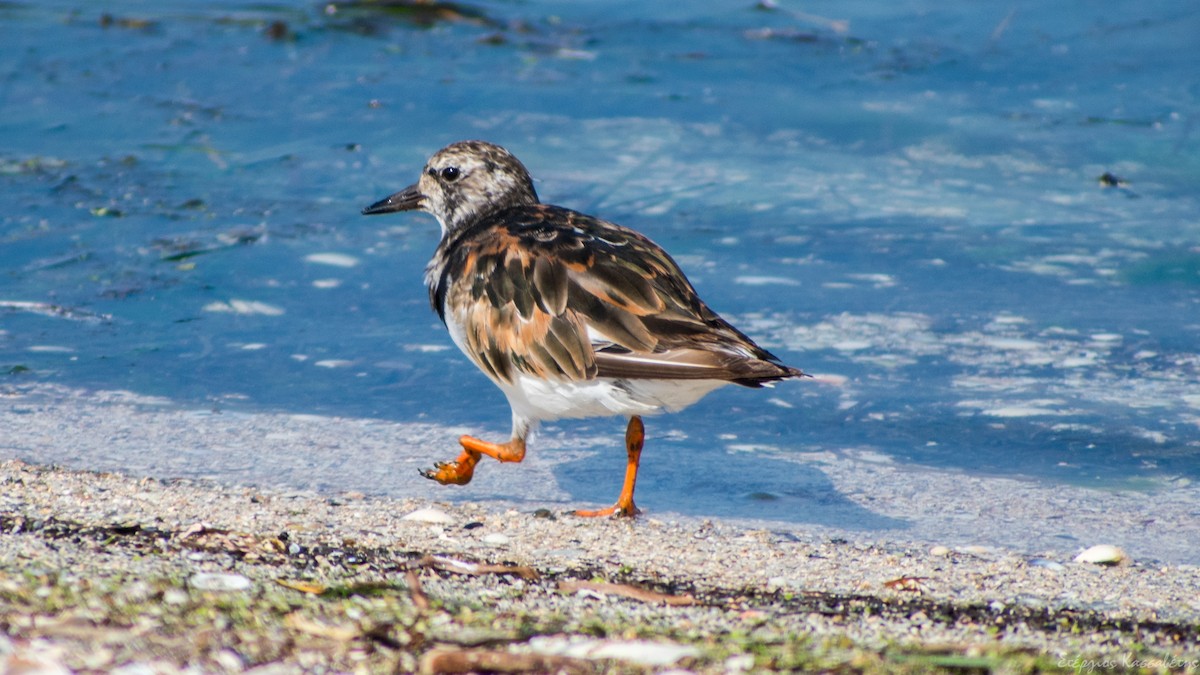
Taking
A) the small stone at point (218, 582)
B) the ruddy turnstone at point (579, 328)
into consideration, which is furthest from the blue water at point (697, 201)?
the small stone at point (218, 582)

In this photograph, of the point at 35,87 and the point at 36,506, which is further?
the point at 35,87

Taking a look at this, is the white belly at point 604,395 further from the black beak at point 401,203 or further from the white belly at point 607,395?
the black beak at point 401,203

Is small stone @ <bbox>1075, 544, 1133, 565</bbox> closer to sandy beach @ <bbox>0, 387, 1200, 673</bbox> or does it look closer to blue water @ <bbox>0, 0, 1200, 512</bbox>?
sandy beach @ <bbox>0, 387, 1200, 673</bbox>

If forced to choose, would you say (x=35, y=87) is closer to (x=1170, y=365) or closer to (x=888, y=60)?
(x=888, y=60)

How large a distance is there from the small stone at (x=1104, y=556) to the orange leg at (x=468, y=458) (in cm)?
172

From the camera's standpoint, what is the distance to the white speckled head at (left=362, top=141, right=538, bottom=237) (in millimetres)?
4988

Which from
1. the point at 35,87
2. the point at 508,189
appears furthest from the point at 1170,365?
the point at 35,87

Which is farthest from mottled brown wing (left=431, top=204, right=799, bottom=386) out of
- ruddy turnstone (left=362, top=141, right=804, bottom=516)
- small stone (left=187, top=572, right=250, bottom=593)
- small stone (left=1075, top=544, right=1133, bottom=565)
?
small stone (left=187, top=572, right=250, bottom=593)

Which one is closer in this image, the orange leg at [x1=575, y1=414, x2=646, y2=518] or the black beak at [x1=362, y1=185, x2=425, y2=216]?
the orange leg at [x1=575, y1=414, x2=646, y2=518]

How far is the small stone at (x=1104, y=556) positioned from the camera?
3740 millimetres

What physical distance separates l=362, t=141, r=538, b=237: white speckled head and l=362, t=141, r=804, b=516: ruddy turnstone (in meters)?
0.40

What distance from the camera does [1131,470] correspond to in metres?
4.64

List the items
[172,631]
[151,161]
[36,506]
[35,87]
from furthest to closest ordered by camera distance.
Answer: [35,87]
[151,161]
[36,506]
[172,631]

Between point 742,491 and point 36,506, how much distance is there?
2.11 metres
